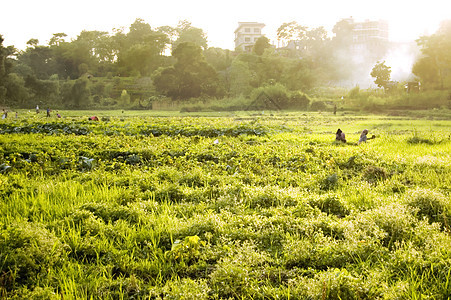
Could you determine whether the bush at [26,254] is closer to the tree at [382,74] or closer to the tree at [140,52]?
the tree at [382,74]

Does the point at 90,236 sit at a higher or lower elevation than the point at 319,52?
lower

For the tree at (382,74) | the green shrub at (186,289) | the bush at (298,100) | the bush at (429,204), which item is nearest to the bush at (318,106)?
the bush at (298,100)

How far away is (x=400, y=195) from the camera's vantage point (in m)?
5.78

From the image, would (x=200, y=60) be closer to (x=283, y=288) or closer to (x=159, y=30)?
(x=159, y=30)

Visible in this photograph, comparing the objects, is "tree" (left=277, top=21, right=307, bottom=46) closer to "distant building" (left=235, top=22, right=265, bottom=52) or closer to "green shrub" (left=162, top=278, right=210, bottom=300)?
"distant building" (left=235, top=22, right=265, bottom=52)

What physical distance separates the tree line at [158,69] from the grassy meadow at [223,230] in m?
40.8

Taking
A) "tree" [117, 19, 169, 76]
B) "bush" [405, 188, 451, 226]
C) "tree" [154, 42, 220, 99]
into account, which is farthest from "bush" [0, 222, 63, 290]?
"tree" [117, 19, 169, 76]

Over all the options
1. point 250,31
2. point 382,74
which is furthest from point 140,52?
point 382,74

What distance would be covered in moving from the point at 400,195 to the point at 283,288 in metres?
3.60

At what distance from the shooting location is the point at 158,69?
5522 centimetres

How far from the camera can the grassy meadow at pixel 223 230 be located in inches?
126

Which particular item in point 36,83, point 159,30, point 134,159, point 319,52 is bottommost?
point 134,159

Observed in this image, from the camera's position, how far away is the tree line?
44781mm

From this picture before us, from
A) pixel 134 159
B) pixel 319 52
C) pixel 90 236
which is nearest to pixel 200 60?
pixel 319 52
